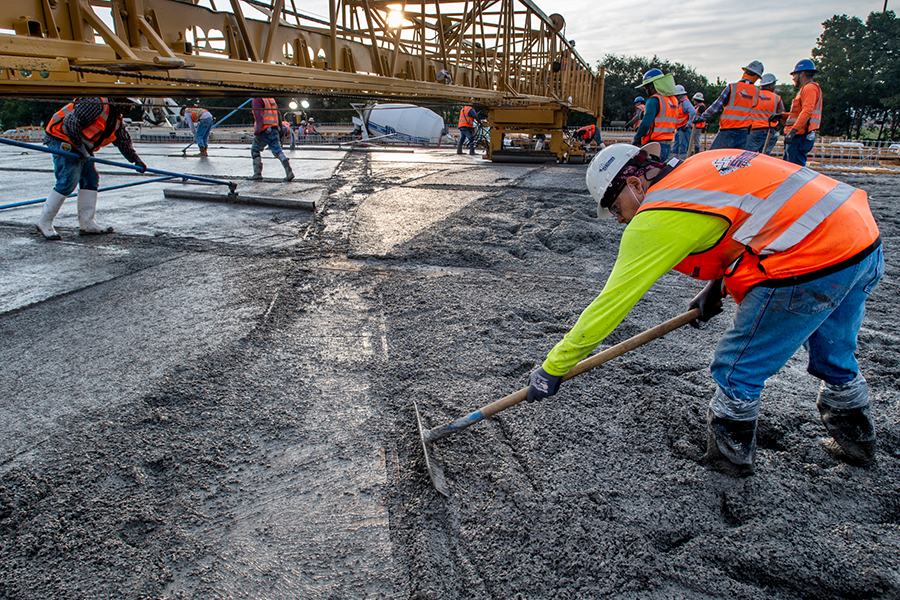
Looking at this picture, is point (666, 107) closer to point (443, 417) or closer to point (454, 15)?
point (454, 15)

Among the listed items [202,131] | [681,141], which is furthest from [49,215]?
[681,141]

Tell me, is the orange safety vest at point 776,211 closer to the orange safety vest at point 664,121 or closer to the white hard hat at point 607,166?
the white hard hat at point 607,166

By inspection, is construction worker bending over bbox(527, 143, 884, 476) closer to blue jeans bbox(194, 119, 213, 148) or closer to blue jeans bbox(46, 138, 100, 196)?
blue jeans bbox(46, 138, 100, 196)

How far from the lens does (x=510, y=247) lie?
479 cm

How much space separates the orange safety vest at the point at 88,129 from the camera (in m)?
4.64

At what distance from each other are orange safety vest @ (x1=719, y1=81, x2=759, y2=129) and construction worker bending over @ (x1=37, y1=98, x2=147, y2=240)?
727 centimetres

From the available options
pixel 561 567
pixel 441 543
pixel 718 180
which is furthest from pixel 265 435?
pixel 718 180

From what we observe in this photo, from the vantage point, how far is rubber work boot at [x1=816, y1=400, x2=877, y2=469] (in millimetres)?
1915

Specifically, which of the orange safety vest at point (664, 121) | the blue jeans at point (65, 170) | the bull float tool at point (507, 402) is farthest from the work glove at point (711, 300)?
the orange safety vest at point (664, 121)

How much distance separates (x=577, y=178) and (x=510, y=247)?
4.92 m

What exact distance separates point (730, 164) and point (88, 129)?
5410mm

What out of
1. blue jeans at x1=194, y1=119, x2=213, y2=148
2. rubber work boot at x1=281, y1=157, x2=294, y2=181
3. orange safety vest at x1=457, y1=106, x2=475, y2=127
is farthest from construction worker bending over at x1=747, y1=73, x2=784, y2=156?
blue jeans at x1=194, y1=119, x2=213, y2=148

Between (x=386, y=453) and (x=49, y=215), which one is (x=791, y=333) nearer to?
(x=386, y=453)

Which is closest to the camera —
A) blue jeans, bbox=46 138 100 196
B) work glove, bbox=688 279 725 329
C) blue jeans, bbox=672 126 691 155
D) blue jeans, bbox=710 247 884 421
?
blue jeans, bbox=710 247 884 421
